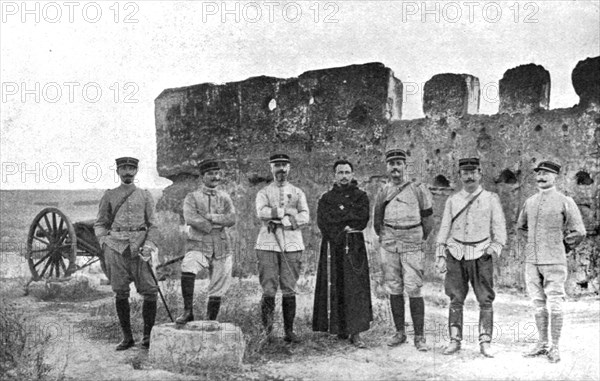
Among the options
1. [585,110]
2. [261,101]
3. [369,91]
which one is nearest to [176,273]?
[261,101]

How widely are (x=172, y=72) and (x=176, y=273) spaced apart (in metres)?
3.66

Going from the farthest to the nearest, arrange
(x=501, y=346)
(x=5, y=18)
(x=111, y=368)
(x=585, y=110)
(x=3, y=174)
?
(x=585, y=110), (x=3, y=174), (x=5, y=18), (x=501, y=346), (x=111, y=368)

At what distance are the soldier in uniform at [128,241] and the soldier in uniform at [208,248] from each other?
0.33 meters

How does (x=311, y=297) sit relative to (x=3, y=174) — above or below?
below

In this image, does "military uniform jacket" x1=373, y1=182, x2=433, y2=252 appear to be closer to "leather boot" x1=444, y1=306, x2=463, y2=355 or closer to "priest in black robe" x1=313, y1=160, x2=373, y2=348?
"priest in black robe" x1=313, y1=160, x2=373, y2=348

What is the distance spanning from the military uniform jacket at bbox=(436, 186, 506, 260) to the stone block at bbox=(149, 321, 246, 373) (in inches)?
81.6

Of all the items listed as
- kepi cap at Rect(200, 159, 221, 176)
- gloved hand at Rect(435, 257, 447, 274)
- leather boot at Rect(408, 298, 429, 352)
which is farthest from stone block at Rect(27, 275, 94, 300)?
gloved hand at Rect(435, 257, 447, 274)

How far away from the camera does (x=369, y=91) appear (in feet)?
31.1

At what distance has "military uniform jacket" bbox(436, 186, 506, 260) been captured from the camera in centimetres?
530

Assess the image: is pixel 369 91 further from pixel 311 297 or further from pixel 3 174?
pixel 3 174

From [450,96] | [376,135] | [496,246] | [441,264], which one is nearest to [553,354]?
[496,246]

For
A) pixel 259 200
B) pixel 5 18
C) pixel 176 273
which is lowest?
pixel 176 273

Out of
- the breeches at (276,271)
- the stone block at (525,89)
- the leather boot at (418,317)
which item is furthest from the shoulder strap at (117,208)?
the stone block at (525,89)

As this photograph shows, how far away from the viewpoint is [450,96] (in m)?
8.98
